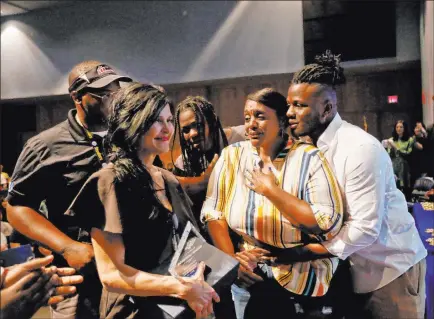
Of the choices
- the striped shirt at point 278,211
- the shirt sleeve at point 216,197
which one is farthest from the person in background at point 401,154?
the shirt sleeve at point 216,197

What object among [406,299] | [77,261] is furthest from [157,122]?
[406,299]

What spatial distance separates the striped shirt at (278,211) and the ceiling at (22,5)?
5.10 meters

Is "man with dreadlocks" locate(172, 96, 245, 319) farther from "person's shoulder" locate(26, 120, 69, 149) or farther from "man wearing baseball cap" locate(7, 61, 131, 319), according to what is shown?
"person's shoulder" locate(26, 120, 69, 149)

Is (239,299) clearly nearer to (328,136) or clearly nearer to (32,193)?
(328,136)

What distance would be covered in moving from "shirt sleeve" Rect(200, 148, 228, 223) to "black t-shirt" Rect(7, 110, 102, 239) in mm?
373

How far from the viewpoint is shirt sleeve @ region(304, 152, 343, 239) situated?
1270 mm

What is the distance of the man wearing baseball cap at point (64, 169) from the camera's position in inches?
55.7

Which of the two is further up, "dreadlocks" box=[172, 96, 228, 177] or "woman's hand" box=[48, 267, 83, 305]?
"dreadlocks" box=[172, 96, 228, 177]

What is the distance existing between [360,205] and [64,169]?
0.95 m

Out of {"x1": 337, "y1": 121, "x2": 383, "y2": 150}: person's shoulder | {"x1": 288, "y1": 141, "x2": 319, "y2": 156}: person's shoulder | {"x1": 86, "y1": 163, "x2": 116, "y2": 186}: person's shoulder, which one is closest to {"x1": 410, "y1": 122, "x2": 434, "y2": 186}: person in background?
{"x1": 337, "y1": 121, "x2": 383, "y2": 150}: person's shoulder

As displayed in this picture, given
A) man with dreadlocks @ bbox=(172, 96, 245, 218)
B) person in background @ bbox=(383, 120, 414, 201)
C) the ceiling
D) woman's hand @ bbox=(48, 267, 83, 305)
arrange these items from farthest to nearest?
1. the ceiling
2. person in background @ bbox=(383, 120, 414, 201)
3. man with dreadlocks @ bbox=(172, 96, 245, 218)
4. woman's hand @ bbox=(48, 267, 83, 305)

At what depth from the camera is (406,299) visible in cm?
149

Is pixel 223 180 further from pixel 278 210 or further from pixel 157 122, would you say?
pixel 157 122

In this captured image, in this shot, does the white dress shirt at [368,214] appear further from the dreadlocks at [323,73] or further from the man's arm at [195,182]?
the man's arm at [195,182]
